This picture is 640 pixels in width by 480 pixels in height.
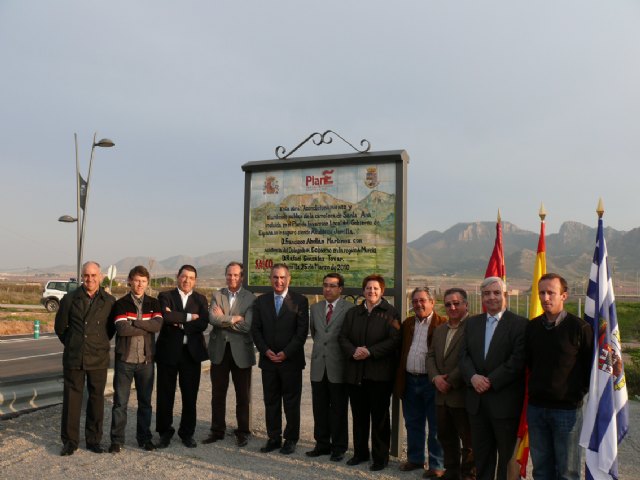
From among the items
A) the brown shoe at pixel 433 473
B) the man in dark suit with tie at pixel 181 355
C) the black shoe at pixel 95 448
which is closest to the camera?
the brown shoe at pixel 433 473

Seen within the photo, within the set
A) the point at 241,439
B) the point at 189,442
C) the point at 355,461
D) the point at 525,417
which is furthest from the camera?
the point at 241,439

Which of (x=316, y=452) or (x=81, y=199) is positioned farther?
(x=81, y=199)

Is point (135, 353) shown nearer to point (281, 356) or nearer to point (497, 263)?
point (281, 356)

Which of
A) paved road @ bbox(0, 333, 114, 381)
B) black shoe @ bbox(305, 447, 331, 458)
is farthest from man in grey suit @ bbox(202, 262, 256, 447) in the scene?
paved road @ bbox(0, 333, 114, 381)

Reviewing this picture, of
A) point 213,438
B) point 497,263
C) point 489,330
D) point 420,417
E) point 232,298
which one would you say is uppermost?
point 497,263

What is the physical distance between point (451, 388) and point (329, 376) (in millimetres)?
1304

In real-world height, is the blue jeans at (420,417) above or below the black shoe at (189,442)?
above

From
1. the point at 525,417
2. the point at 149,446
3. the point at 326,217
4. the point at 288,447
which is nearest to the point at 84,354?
the point at 149,446

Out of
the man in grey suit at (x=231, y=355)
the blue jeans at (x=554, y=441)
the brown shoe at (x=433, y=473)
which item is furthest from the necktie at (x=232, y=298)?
the blue jeans at (x=554, y=441)

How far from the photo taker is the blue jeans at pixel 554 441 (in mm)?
3953

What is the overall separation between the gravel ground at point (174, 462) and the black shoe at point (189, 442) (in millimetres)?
52

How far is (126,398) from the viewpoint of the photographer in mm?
5578

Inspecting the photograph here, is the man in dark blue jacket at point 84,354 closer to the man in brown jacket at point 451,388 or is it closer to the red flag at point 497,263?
the man in brown jacket at point 451,388

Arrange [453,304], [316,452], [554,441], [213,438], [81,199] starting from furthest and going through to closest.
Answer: [81,199], [213,438], [316,452], [453,304], [554,441]
